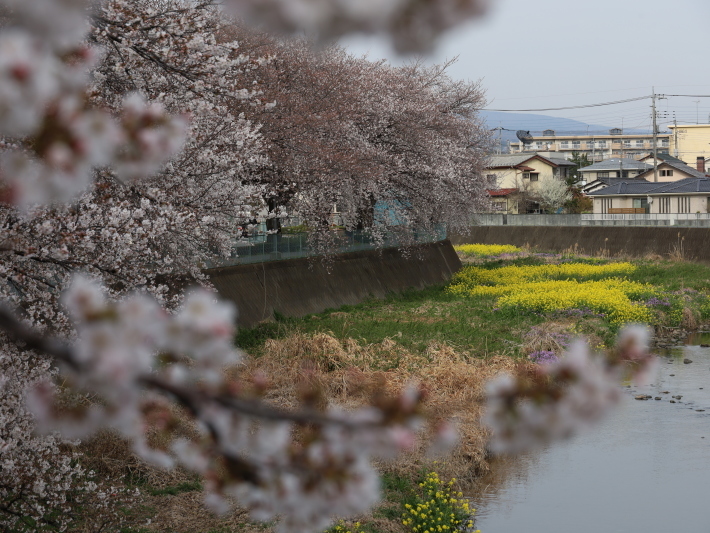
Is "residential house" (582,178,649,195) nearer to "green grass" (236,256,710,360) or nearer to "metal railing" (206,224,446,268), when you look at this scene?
"green grass" (236,256,710,360)

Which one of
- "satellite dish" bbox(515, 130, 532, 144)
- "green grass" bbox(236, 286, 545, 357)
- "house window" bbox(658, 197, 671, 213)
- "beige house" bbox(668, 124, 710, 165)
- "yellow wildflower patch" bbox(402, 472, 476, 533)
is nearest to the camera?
"yellow wildflower patch" bbox(402, 472, 476, 533)

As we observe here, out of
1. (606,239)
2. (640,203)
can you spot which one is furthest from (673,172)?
(606,239)

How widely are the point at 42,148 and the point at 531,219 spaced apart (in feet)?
178

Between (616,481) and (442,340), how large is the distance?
7.26 meters

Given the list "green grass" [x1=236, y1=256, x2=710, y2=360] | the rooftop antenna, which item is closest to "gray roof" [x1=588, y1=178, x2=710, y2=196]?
"green grass" [x1=236, y1=256, x2=710, y2=360]

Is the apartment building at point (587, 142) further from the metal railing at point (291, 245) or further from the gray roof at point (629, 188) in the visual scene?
the metal railing at point (291, 245)

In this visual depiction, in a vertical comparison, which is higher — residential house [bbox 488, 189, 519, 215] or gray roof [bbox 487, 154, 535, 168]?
gray roof [bbox 487, 154, 535, 168]

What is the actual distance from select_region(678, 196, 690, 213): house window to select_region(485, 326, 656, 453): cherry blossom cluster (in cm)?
5264

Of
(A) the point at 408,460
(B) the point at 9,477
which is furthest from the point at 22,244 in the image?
(A) the point at 408,460

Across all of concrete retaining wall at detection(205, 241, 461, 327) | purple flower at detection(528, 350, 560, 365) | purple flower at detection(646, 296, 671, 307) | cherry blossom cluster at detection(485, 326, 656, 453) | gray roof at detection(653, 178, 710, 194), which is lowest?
purple flower at detection(528, 350, 560, 365)

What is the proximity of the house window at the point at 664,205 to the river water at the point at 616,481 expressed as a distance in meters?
40.7

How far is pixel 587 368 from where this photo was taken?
239cm

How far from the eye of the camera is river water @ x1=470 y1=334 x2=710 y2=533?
10.3 meters

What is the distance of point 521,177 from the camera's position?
258ft
